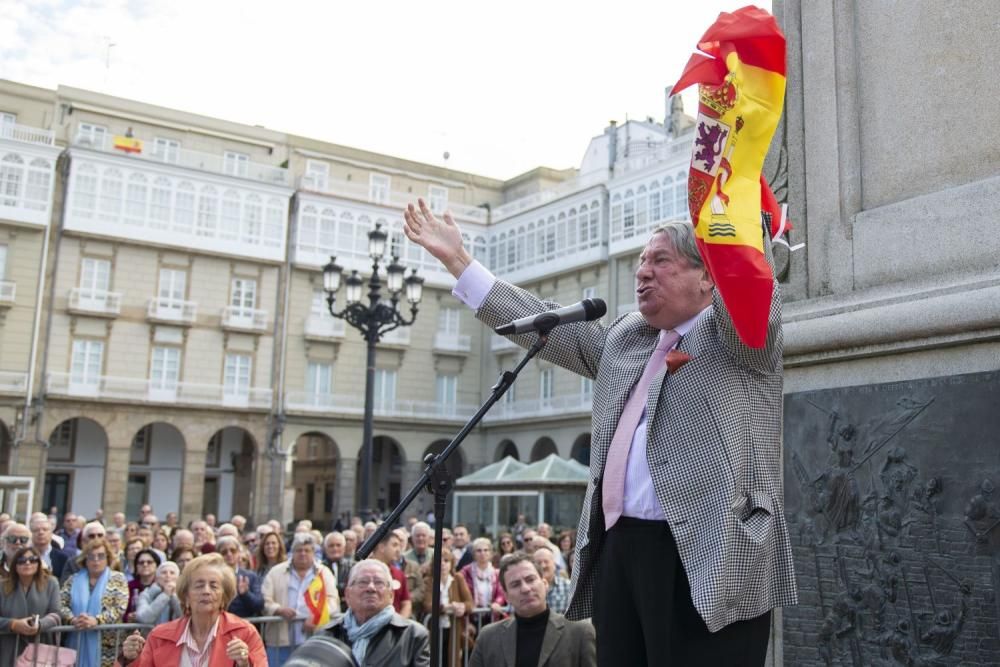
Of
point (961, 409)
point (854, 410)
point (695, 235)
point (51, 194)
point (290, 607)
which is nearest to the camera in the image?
point (695, 235)

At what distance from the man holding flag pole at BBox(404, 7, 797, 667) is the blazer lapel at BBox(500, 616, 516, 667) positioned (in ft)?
9.90

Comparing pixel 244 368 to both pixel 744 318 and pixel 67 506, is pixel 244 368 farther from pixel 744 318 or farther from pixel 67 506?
pixel 744 318

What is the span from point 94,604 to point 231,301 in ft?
93.5

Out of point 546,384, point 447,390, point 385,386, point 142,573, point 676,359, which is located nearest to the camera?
point 676,359

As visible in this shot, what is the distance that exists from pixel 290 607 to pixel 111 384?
1069 inches

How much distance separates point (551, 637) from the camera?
542 cm

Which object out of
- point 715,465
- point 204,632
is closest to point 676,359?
point 715,465

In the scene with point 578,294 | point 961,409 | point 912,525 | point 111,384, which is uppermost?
point 578,294

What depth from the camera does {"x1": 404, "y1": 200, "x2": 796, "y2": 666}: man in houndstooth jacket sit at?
2188 millimetres

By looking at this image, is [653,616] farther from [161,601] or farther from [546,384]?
[546,384]

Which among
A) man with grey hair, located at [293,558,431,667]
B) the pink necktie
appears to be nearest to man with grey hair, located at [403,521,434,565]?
man with grey hair, located at [293,558,431,667]

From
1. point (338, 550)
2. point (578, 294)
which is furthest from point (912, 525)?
point (578, 294)

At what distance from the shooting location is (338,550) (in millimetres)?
9383

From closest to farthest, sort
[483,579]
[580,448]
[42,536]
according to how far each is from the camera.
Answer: [483,579] → [42,536] → [580,448]
